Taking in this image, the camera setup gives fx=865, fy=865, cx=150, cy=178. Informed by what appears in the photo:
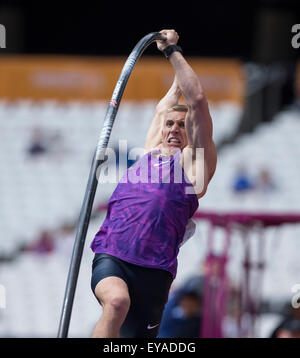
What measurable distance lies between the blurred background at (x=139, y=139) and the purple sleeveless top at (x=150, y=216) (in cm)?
408

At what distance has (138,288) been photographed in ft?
16.8

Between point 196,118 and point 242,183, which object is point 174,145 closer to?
point 196,118

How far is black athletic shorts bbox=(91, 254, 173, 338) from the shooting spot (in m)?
5.11

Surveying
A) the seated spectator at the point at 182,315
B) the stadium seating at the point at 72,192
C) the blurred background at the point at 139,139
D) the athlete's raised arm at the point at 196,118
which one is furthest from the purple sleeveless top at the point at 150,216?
the stadium seating at the point at 72,192

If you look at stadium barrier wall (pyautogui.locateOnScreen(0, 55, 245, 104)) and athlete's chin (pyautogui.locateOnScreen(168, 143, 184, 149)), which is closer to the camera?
athlete's chin (pyautogui.locateOnScreen(168, 143, 184, 149))

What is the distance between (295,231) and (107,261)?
34.9 feet

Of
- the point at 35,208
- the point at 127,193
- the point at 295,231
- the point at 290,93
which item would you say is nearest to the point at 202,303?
the point at 127,193

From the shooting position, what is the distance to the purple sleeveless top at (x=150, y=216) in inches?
203

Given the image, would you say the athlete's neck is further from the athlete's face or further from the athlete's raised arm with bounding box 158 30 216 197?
the athlete's raised arm with bounding box 158 30 216 197

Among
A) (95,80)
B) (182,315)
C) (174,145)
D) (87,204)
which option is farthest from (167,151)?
(95,80)

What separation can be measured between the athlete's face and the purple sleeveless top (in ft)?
0.29

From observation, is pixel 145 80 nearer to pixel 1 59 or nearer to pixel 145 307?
pixel 1 59

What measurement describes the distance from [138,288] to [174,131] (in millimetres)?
1022

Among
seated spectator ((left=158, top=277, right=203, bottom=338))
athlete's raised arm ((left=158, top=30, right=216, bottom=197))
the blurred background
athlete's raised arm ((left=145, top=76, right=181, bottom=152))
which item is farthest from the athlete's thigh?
the blurred background
